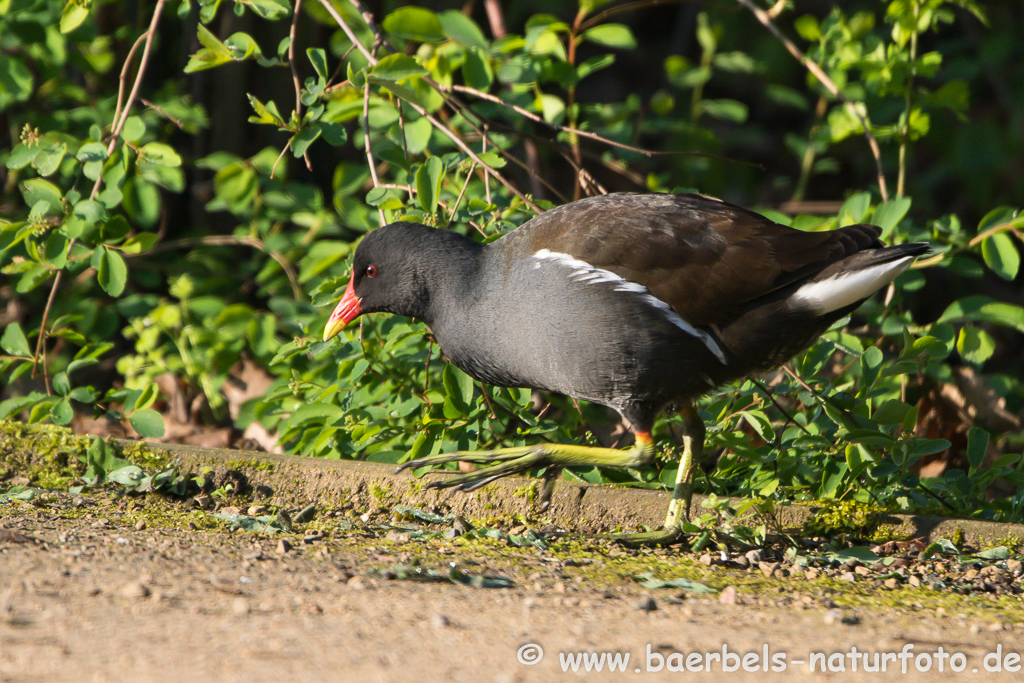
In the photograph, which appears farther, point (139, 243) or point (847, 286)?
point (139, 243)

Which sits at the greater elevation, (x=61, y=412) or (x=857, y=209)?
Result: (x=857, y=209)

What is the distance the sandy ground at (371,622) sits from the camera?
1.66 m

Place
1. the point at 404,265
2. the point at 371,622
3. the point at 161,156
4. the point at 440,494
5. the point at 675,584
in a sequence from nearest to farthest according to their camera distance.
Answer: the point at 371,622, the point at 675,584, the point at 440,494, the point at 404,265, the point at 161,156

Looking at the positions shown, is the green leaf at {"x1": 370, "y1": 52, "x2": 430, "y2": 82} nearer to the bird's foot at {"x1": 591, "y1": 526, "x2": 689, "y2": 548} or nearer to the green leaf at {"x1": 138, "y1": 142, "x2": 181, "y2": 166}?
the green leaf at {"x1": 138, "y1": 142, "x2": 181, "y2": 166}

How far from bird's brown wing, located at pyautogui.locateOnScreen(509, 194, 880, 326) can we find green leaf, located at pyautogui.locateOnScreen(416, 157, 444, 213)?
46 cm

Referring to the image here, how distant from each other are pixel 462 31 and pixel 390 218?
2.55 feet

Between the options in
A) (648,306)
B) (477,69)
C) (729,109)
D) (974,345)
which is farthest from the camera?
(729,109)

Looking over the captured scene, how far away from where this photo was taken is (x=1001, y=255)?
11.1 ft

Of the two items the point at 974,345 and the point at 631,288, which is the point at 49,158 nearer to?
the point at 631,288

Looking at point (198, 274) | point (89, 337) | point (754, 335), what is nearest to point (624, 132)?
point (754, 335)

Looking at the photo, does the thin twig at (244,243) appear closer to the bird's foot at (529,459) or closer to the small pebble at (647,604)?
the bird's foot at (529,459)

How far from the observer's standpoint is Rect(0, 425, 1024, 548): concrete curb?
297 centimetres

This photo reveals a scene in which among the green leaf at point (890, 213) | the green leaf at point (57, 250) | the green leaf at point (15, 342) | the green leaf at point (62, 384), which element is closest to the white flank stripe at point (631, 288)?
the green leaf at point (890, 213)

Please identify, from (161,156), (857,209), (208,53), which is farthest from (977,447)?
(161,156)
